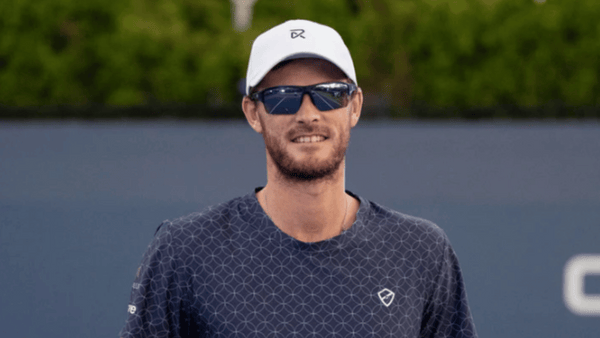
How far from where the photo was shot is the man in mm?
1487

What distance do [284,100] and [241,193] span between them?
3.51 metres

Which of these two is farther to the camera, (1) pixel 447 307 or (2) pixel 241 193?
(2) pixel 241 193

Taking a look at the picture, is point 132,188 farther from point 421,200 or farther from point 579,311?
point 579,311

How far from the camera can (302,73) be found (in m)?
1.52

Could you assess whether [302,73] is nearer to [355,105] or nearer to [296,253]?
[355,105]

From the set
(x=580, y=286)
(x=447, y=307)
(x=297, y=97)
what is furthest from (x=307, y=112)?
(x=580, y=286)

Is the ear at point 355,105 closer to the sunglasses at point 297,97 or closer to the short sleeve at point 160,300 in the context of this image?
the sunglasses at point 297,97

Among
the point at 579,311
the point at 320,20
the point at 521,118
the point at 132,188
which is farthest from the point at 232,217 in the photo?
the point at 320,20

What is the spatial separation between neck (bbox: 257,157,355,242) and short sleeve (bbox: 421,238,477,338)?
30 cm

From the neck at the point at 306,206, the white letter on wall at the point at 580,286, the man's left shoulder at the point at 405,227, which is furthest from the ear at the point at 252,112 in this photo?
the white letter on wall at the point at 580,286

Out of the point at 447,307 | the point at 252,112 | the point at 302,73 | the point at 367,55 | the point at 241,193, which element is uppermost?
the point at 367,55

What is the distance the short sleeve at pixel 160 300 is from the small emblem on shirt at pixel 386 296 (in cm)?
49

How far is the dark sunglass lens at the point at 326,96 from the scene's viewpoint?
1.49 m

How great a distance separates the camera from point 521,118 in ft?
17.2
